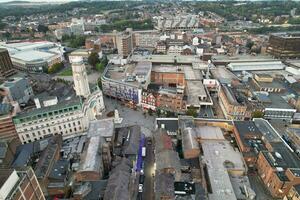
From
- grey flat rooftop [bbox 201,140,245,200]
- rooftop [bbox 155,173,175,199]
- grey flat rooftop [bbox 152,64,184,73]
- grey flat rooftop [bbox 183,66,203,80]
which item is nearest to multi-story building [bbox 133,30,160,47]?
grey flat rooftop [bbox 152,64,184,73]

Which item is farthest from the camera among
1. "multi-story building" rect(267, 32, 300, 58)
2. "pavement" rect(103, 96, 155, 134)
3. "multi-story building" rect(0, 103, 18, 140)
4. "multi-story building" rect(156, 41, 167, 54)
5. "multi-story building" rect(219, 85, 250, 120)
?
"multi-story building" rect(156, 41, 167, 54)

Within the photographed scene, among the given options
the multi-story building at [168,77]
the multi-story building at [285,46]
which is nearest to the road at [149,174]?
the multi-story building at [168,77]

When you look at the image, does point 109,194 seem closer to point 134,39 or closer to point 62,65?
point 62,65

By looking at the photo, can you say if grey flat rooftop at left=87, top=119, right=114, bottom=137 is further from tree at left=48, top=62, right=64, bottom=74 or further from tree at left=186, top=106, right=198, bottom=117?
tree at left=48, top=62, right=64, bottom=74

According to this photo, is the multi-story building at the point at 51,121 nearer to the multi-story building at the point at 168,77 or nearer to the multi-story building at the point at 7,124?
the multi-story building at the point at 7,124

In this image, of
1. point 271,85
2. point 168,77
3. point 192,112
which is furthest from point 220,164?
point 271,85

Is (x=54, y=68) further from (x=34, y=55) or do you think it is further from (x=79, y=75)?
(x=79, y=75)

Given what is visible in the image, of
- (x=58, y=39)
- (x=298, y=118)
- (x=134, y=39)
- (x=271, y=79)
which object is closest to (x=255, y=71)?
(x=271, y=79)
